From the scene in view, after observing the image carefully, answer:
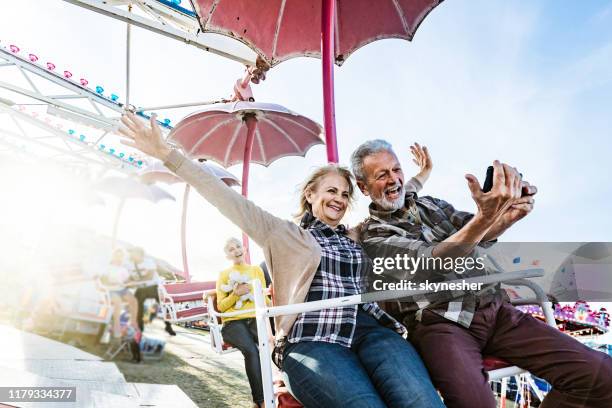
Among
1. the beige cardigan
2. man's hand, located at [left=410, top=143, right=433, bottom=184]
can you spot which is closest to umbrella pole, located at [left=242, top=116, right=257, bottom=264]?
man's hand, located at [left=410, top=143, right=433, bottom=184]

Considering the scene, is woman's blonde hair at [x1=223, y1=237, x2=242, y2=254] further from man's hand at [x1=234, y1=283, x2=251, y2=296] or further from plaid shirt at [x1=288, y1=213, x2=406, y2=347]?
plaid shirt at [x1=288, y1=213, x2=406, y2=347]

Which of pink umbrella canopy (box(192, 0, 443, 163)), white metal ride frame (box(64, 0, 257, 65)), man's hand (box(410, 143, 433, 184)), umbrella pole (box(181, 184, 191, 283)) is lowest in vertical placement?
man's hand (box(410, 143, 433, 184))

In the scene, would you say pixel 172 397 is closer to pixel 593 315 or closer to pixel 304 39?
pixel 593 315

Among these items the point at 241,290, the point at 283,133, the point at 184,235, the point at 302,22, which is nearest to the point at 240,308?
the point at 241,290

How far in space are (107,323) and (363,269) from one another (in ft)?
16.3

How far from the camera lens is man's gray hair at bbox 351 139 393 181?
1638 mm

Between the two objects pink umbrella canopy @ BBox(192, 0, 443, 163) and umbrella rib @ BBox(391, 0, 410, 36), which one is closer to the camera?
pink umbrella canopy @ BBox(192, 0, 443, 163)

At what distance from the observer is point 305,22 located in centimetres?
410

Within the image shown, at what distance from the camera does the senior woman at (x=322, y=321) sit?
107 cm

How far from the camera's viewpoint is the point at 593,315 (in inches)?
118

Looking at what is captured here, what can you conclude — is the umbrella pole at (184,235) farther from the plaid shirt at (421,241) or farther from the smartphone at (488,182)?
the smartphone at (488,182)

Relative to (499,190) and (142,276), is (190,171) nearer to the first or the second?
(499,190)

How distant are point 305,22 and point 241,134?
219 cm

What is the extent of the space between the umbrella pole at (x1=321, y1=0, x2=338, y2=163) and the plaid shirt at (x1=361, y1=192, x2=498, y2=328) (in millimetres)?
1200
